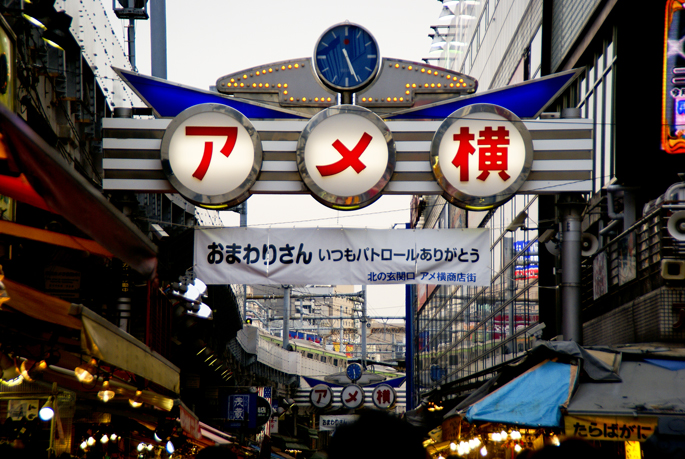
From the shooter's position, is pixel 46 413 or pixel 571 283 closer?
pixel 46 413

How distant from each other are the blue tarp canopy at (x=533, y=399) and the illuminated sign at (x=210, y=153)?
6061mm

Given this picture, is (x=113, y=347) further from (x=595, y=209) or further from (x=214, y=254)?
(x=595, y=209)

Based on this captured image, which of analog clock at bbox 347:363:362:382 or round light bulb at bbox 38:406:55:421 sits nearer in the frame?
round light bulb at bbox 38:406:55:421

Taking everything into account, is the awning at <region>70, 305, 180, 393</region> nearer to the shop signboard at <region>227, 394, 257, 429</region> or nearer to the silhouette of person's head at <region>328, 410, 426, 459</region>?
the silhouette of person's head at <region>328, 410, 426, 459</region>

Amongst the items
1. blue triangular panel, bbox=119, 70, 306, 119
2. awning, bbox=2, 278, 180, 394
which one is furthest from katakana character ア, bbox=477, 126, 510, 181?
awning, bbox=2, 278, 180, 394

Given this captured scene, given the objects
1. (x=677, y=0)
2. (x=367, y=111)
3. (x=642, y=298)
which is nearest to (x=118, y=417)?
(x=367, y=111)

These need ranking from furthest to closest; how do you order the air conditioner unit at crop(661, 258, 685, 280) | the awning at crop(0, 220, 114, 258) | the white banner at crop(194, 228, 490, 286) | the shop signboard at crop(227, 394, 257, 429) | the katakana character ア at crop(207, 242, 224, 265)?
1. the shop signboard at crop(227, 394, 257, 429)
2. the katakana character ア at crop(207, 242, 224, 265)
3. the white banner at crop(194, 228, 490, 286)
4. the air conditioner unit at crop(661, 258, 685, 280)
5. the awning at crop(0, 220, 114, 258)

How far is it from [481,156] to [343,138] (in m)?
2.30

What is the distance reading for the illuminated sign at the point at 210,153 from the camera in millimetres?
12992

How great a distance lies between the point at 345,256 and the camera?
13055 mm

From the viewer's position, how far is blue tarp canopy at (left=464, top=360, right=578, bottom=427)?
7984 mm

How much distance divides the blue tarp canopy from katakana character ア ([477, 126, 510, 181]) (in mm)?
4846

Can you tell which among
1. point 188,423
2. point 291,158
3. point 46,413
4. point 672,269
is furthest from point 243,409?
point 672,269

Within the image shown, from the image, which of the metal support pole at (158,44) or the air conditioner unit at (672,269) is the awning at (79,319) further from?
the metal support pole at (158,44)
